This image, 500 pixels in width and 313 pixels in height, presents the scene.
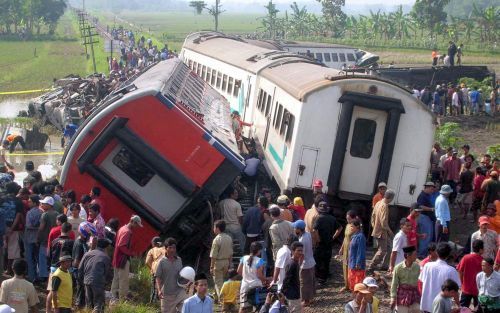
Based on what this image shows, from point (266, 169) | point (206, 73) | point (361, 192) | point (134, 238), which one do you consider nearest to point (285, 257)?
point (134, 238)

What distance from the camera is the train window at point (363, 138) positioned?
15.4 meters

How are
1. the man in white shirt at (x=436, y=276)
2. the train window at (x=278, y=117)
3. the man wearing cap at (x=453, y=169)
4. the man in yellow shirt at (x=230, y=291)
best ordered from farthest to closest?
the man wearing cap at (x=453, y=169) < the train window at (x=278, y=117) < the man in yellow shirt at (x=230, y=291) < the man in white shirt at (x=436, y=276)

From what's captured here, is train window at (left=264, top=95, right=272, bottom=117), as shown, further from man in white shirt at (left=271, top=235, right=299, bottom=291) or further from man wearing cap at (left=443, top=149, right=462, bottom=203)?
man in white shirt at (left=271, top=235, right=299, bottom=291)

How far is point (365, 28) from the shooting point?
A: 83.7m

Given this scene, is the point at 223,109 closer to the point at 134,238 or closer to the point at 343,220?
the point at 343,220

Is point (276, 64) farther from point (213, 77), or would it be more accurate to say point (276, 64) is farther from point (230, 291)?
point (230, 291)

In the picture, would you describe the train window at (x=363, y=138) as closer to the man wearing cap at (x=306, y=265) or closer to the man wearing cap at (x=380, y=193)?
the man wearing cap at (x=380, y=193)

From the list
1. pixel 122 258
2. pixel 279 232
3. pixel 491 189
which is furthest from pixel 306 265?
pixel 491 189

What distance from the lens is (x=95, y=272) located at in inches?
425

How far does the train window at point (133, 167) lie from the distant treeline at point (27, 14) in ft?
282

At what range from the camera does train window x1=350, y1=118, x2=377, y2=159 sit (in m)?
15.4

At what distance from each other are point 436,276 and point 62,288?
14.9 ft

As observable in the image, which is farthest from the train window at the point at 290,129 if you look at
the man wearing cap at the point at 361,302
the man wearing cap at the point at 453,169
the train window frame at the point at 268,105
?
the man wearing cap at the point at 361,302

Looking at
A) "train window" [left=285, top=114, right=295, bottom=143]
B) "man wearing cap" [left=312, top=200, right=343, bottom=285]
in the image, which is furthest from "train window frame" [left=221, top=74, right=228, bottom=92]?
"man wearing cap" [left=312, top=200, right=343, bottom=285]
